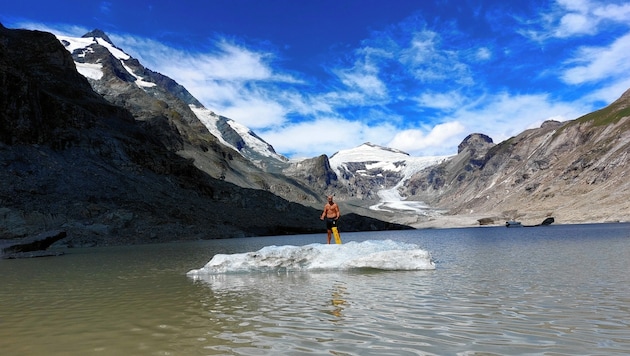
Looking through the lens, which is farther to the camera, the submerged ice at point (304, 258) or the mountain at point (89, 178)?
the mountain at point (89, 178)

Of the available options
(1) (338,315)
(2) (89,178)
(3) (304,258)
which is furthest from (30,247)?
(1) (338,315)

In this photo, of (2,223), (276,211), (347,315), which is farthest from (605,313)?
(276,211)

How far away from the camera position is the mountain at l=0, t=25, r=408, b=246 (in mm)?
81875

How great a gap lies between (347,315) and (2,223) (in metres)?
76.9

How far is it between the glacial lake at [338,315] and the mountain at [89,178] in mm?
66437

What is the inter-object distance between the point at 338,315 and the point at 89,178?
Answer: 97.9 metres

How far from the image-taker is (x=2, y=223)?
70625mm

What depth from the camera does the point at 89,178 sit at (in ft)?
318

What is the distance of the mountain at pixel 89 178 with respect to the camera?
81875 mm

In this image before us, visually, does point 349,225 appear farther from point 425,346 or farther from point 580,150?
point 425,346

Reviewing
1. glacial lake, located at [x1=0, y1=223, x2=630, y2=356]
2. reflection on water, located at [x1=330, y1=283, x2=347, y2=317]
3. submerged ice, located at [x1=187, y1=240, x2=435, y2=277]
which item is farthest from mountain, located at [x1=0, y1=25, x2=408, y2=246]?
reflection on water, located at [x1=330, y1=283, x2=347, y2=317]

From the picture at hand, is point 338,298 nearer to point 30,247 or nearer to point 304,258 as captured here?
point 304,258

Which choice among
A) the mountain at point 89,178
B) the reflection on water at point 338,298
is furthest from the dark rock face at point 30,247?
the reflection on water at point 338,298

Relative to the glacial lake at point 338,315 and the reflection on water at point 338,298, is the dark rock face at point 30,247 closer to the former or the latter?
the glacial lake at point 338,315
